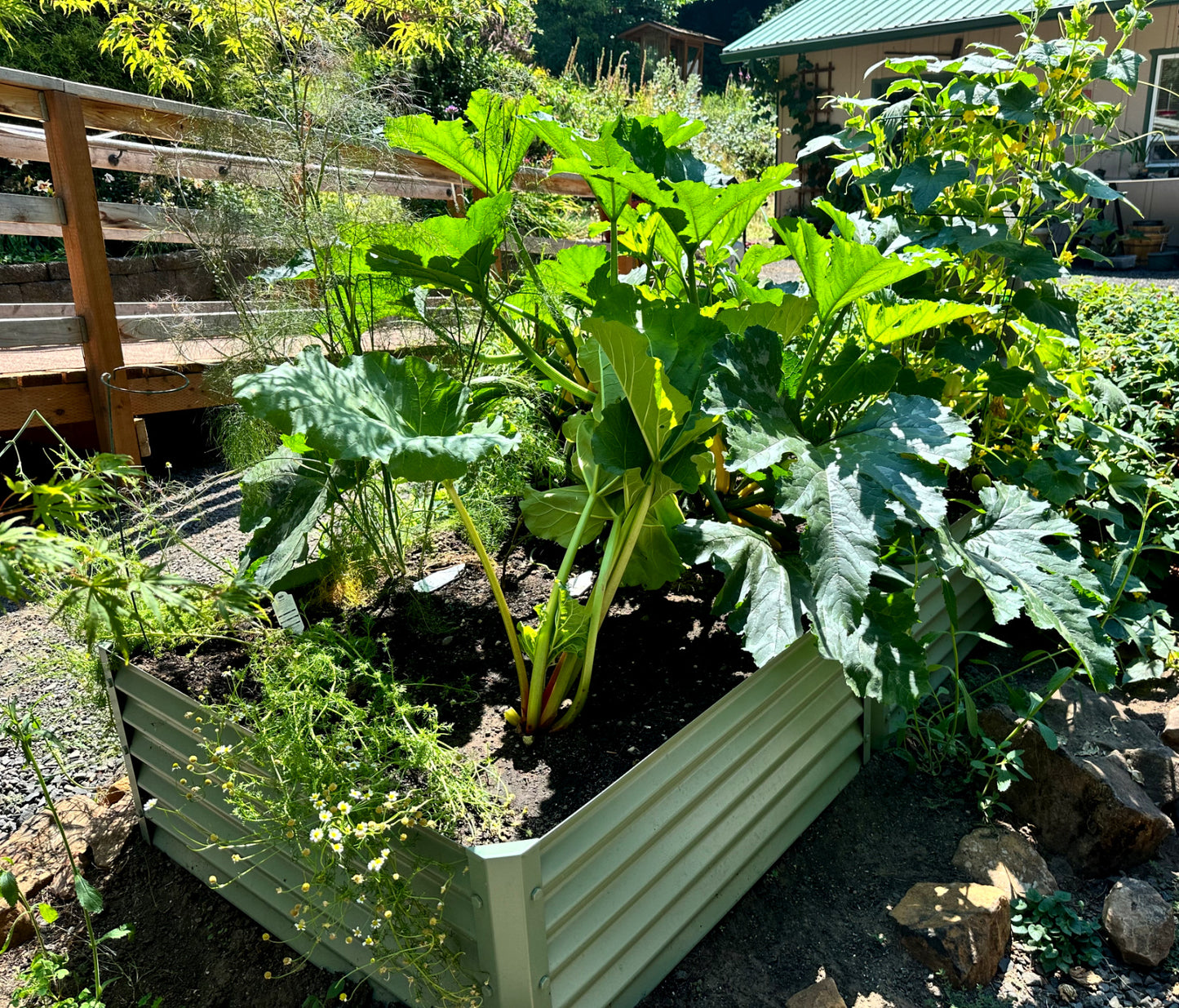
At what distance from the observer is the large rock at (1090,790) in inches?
75.8

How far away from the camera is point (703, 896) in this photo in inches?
64.3

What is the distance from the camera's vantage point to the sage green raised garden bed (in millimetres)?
1305

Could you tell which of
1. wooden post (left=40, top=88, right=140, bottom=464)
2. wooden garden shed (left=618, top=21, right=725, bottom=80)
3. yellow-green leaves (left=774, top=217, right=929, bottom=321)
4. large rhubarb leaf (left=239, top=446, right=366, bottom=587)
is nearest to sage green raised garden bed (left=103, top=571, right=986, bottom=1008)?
large rhubarb leaf (left=239, top=446, right=366, bottom=587)

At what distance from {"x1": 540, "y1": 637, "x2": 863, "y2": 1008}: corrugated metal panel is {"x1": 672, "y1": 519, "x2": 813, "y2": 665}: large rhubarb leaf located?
151 mm

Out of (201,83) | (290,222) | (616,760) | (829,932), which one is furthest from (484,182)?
(201,83)

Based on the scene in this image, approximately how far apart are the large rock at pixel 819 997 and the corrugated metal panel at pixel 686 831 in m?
0.20

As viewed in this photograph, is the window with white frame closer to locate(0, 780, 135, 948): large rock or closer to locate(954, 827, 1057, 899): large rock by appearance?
locate(954, 827, 1057, 899): large rock

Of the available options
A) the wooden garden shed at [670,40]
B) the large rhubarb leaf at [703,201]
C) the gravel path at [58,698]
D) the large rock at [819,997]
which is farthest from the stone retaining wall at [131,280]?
the wooden garden shed at [670,40]

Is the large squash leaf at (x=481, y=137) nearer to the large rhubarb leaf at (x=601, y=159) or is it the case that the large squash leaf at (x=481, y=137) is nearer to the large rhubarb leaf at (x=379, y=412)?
the large rhubarb leaf at (x=601, y=159)

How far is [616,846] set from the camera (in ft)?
4.67

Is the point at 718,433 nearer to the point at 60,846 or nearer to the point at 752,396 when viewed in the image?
the point at 752,396

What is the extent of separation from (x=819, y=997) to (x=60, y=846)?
1619 mm

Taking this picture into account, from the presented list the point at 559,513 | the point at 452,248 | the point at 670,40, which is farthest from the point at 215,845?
the point at 670,40

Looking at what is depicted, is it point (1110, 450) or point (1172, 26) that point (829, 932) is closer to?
point (1110, 450)
